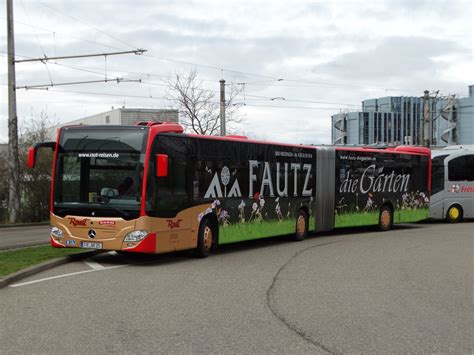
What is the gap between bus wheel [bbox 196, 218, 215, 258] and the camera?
13.2 m

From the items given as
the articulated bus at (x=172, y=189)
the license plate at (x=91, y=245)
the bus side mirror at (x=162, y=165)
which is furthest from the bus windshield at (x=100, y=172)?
the license plate at (x=91, y=245)

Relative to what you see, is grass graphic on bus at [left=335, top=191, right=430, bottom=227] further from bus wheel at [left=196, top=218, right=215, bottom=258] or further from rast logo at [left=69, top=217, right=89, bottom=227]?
rast logo at [left=69, top=217, right=89, bottom=227]

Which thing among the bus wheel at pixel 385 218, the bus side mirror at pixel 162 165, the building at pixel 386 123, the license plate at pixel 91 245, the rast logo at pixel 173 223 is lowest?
the bus wheel at pixel 385 218

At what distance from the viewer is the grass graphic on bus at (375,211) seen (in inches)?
793

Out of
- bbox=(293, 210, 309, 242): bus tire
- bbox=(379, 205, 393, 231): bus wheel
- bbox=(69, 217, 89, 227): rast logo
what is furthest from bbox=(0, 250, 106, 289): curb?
bbox=(379, 205, 393, 231): bus wheel

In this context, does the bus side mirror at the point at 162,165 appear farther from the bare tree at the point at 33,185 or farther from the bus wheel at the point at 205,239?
the bare tree at the point at 33,185

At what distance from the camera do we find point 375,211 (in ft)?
71.5

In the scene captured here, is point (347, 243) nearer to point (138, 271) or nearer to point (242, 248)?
point (242, 248)

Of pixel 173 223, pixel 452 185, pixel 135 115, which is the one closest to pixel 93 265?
pixel 173 223

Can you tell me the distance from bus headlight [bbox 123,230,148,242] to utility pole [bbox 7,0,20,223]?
59.1ft

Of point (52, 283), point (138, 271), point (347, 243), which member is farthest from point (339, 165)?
point (52, 283)

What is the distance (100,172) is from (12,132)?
1735 cm

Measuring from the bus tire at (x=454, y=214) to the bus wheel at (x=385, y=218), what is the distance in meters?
5.70

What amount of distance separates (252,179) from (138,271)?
5.12 m
